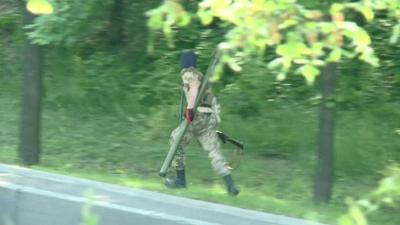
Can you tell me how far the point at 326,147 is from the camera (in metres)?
7.73

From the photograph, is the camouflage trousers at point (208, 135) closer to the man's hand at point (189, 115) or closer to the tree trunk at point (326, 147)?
the man's hand at point (189, 115)

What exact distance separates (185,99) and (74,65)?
17.9 ft

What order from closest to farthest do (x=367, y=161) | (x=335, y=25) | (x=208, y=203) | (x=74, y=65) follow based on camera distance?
(x=335, y=25), (x=208, y=203), (x=367, y=161), (x=74, y=65)

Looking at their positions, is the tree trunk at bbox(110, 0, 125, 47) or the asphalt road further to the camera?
the tree trunk at bbox(110, 0, 125, 47)

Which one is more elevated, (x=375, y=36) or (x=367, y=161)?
(x=375, y=36)

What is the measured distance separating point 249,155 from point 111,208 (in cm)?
429

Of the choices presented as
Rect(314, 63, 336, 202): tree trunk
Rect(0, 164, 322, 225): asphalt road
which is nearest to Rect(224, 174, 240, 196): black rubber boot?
Rect(314, 63, 336, 202): tree trunk

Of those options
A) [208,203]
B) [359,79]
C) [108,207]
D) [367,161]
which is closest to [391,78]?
[359,79]

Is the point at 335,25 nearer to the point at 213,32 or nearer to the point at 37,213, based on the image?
the point at 37,213

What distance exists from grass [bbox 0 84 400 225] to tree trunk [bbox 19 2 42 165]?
26cm

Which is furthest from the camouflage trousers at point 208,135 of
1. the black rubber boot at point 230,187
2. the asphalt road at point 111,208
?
the asphalt road at point 111,208

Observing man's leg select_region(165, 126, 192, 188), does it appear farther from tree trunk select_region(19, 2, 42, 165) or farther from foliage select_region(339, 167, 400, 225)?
foliage select_region(339, 167, 400, 225)

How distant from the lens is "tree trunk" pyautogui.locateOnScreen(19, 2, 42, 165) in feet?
29.2

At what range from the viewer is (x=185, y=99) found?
334 inches
